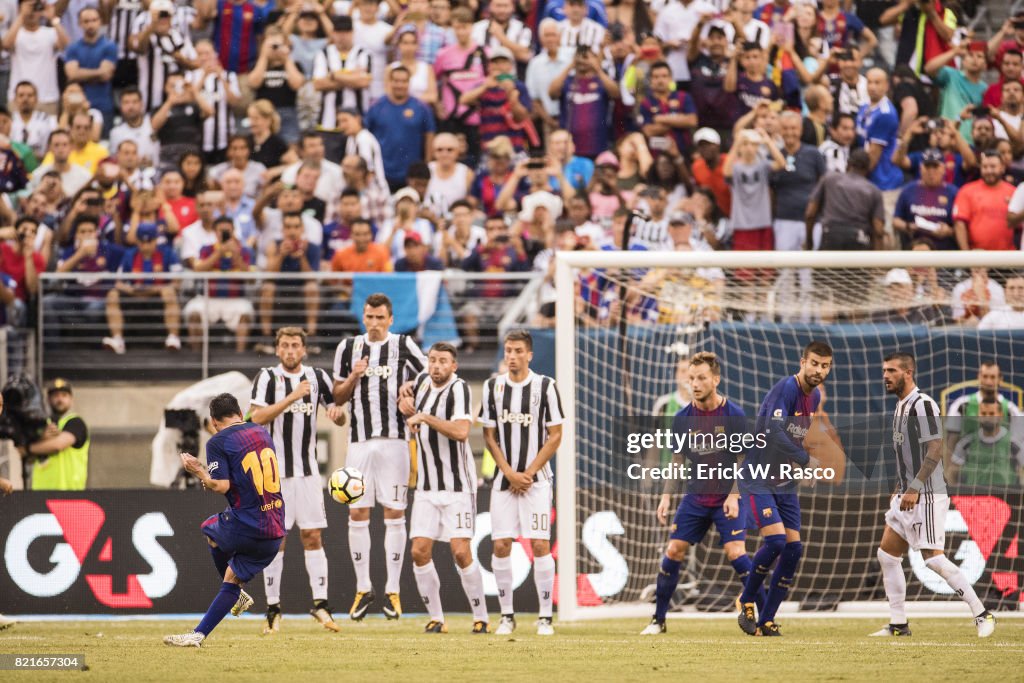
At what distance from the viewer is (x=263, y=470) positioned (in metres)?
9.30

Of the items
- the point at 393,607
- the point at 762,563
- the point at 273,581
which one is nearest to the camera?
the point at 762,563

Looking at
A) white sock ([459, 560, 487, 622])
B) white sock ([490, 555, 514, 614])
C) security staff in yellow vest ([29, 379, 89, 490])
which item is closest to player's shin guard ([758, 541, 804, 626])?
white sock ([490, 555, 514, 614])

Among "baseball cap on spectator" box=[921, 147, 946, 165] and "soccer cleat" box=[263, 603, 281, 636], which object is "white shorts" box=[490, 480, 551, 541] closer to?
"soccer cleat" box=[263, 603, 281, 636]

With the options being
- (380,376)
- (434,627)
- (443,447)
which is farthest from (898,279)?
(434,627)

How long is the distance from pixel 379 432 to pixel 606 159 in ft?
20.4

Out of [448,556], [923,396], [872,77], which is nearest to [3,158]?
[448,556]

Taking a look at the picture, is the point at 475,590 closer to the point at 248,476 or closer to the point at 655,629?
the point at 655,629

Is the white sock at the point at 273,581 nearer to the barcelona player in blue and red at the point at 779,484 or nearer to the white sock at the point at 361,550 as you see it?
the white sock at the point at 361,550

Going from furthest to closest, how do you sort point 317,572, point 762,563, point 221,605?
1. point 317,572
2. point 762,563
3. point 221,605

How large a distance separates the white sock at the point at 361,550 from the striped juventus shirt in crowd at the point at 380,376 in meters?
0.70

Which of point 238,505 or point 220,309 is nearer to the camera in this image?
point 238,505

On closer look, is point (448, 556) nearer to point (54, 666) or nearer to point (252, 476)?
point (252, 476)

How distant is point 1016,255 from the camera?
11648mm

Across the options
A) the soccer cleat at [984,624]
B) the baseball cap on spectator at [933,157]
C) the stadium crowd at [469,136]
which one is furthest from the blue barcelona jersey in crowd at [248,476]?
the baseball cap on spectator at [933,157]
